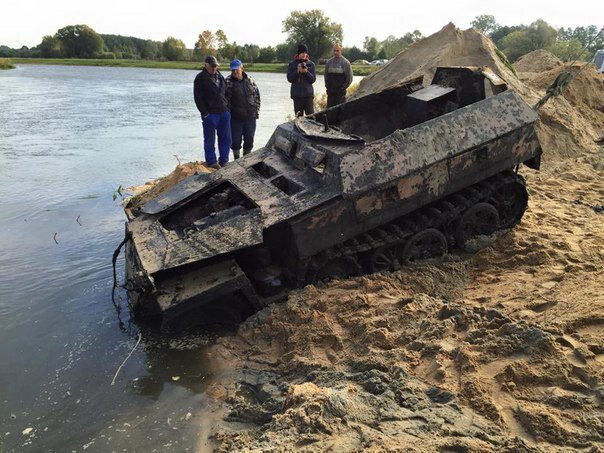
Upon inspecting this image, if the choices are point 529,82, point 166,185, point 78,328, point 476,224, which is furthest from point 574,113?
point 78,328

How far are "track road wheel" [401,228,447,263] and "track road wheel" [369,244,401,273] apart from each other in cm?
12

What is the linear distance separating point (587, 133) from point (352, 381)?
965 centimetres

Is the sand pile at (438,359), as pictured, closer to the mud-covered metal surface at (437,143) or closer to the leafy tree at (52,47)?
the mud-covered metal surface at (437,143)

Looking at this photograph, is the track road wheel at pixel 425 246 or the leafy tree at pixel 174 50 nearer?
the track road wheel at pixel 425 246

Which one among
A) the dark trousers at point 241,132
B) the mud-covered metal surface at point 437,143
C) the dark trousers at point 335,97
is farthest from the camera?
the dark trousers at point 335,97

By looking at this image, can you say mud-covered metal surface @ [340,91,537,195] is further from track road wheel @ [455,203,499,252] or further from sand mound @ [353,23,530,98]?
sand mound @ [353,23,530,98]

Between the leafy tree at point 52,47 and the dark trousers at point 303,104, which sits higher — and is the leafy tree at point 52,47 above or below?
above

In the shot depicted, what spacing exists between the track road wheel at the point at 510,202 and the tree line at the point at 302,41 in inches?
1152

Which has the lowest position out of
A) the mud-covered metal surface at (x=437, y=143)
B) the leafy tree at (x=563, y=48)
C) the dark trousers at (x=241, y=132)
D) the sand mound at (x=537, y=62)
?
the dark trousers at (x=241, y=132)

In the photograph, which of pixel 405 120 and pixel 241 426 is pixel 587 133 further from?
pixel 241 426

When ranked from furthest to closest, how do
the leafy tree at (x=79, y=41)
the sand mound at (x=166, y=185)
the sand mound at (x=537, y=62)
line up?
the leafy tree at (x=79, y=41) < the sand mound at (x=537, y=62) < the sand mound at (x=166, y=185)

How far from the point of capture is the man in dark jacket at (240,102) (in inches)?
369

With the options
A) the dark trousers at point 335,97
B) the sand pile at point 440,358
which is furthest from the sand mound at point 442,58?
the sand pile at point 440,358

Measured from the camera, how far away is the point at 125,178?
11.3 metres
